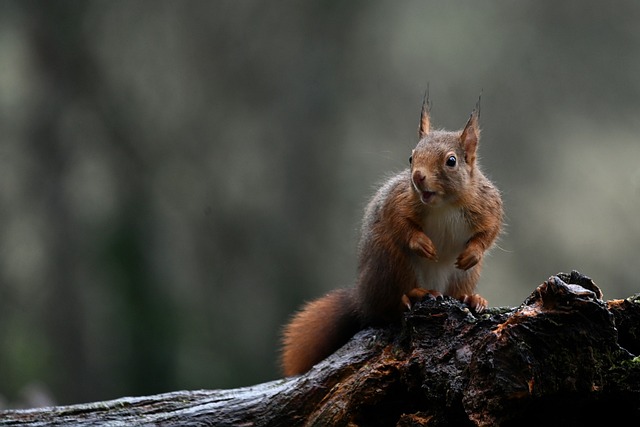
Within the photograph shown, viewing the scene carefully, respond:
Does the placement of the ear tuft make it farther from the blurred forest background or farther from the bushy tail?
the blurred forest background

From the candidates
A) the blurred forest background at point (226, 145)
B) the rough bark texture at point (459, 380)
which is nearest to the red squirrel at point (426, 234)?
the rough bark texture at point (459, 380)

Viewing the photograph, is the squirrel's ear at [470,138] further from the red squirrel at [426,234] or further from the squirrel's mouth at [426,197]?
the squirrel's mouth at [426,197]

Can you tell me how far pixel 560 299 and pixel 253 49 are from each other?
5.27 metres

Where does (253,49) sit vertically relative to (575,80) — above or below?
above

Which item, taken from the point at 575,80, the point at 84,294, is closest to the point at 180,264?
the point at 84,294

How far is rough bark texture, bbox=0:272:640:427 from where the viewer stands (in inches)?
71.2

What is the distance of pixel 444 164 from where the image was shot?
2539 mm

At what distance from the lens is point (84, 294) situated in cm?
638

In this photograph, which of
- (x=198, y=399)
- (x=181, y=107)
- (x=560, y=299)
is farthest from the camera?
(x=181, y=107)

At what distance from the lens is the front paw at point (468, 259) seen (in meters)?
2.50

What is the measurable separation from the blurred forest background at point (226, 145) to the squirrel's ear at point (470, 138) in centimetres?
329

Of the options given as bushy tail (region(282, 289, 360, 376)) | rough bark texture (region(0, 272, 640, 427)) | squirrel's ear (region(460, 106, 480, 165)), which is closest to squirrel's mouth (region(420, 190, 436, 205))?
squirrel's ear (region(460, 106, 480, 165))

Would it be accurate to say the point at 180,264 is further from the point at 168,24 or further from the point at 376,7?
the point at 376,7

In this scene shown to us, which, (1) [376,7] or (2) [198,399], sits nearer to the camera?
(2) [198,399]
